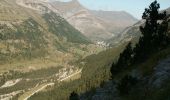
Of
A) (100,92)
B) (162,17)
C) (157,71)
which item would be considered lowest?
(100,92)

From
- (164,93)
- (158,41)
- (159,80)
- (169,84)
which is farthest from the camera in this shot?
(158,41)

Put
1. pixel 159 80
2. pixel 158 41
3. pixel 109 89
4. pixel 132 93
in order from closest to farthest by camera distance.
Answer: pixel 159 80, pixel 132 93, pixel 109 89, pixel 158 41

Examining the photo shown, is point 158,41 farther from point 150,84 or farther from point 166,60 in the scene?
point 150,84

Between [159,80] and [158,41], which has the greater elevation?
[158,41]

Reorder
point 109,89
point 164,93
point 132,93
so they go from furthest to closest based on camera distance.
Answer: point 109,89
point 132,93
point 164,93

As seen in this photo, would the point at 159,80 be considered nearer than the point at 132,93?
Yes

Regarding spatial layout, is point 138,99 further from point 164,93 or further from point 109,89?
point 109,89

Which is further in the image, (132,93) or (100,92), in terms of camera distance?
(100,92)

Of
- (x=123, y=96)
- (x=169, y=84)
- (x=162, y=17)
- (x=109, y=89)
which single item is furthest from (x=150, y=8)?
(x=169, y=84)

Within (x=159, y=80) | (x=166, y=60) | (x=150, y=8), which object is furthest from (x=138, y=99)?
(x=150, y=8)
